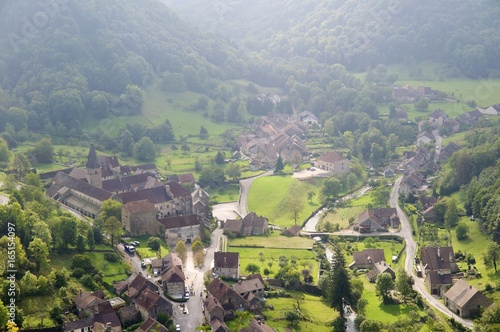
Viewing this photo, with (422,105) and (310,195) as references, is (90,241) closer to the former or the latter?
(310,195)

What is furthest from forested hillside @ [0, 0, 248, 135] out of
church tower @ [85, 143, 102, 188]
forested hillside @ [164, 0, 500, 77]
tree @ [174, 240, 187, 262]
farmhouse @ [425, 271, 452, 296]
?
farmhouse @ [425, 271, 452, 296]

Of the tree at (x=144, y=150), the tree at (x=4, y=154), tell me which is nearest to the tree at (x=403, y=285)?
the tree at (x=4, y=154)

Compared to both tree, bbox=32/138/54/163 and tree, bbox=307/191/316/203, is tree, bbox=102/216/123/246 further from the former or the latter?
tree, bbox=32/138/54/163

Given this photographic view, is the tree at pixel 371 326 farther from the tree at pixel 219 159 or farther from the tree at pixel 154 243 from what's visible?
the tree at pixel 219 159

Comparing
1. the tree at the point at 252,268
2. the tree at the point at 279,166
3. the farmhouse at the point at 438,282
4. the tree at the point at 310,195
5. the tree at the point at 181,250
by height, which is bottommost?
the farmhouse at the point at 438,282

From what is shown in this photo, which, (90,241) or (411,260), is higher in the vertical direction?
(90,241)

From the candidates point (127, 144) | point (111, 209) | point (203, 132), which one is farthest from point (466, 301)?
point (203, 132)
